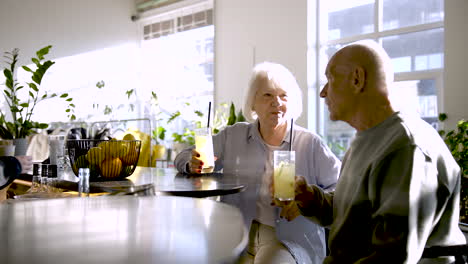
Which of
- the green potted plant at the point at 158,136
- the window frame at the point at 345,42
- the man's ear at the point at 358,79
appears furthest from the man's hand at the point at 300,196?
the green potted plant at the point at 158,136

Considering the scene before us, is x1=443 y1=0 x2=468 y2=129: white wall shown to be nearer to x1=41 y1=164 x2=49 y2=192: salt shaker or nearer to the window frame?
the window frame

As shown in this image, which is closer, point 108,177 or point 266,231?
point 108,177

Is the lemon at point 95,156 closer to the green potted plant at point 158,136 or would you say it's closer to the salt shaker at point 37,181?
the salt shaker at point 37,181

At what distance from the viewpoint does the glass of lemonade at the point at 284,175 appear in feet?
4.46

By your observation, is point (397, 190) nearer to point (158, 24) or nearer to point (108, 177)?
point (108, 177)

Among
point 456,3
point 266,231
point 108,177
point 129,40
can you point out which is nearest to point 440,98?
point 456,3

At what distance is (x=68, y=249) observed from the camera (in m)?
0.46

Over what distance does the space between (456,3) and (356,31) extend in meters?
1.26

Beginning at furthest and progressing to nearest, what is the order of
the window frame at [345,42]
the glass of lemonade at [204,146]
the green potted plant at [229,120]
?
the green potted plant at [229,120], the window frame at [345,42], the glass of lemonade at [204,146]

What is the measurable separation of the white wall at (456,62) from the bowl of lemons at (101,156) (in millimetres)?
3891

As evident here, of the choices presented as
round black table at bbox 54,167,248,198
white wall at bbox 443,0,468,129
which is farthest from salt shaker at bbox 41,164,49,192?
white wall at bbox 443,0,468,129

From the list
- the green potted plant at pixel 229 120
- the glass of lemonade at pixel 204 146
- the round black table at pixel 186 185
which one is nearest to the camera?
the round black table at pixel 186 185

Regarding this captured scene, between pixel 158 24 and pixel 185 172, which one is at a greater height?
pixel 158 24

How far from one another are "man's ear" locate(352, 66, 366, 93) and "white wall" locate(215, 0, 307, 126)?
4371mm
